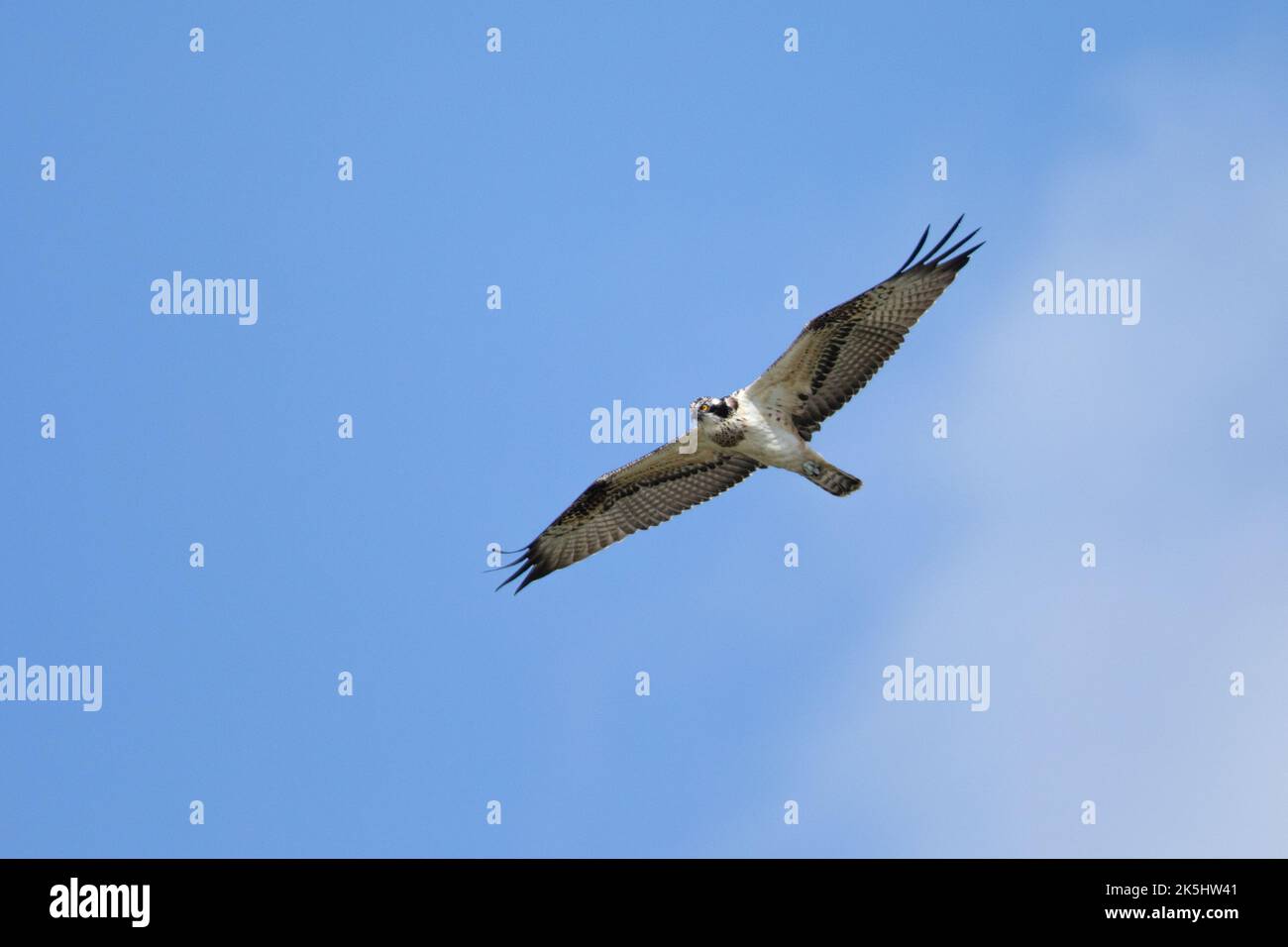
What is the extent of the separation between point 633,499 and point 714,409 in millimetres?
1805

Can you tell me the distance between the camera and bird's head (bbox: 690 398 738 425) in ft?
51.3

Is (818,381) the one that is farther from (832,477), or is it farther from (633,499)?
(633,499)

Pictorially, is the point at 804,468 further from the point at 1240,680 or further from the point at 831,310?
the point at 1240,680

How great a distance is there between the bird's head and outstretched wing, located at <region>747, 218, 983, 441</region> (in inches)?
9.7

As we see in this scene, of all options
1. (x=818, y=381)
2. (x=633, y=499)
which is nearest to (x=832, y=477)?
(x=818, y=381)

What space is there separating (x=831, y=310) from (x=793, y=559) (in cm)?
264

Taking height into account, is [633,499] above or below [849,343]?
below

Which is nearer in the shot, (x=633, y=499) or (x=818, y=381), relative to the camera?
(x=818, y=381)

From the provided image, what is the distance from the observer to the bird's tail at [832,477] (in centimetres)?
1576

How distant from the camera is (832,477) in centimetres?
1580

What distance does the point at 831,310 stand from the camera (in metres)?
15.4

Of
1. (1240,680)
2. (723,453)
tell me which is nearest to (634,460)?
(723,453)

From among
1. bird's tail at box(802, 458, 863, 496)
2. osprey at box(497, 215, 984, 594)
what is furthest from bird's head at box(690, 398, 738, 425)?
bird's tail at box(802, 458, 863, 496)
